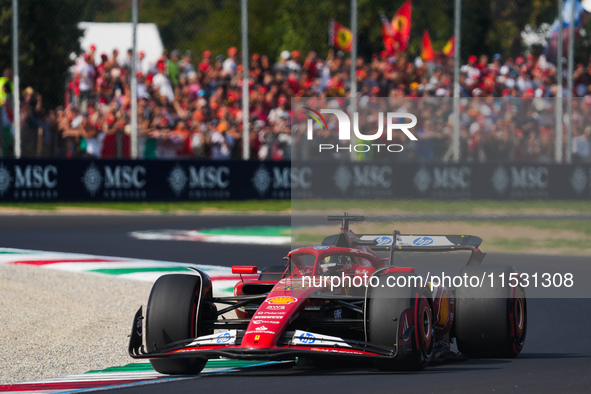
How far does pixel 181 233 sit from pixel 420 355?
408 inches

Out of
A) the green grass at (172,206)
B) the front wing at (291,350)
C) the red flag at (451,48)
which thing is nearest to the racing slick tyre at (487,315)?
the front wing at (291,350)

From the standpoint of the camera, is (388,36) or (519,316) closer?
(519,316)

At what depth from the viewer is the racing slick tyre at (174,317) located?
604 cm

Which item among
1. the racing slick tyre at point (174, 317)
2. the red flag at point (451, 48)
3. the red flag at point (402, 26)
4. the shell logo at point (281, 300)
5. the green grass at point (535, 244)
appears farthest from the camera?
the red flag at point (402, 26)

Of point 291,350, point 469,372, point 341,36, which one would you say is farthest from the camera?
point 341,36

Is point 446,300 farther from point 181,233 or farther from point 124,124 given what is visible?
point 124,124

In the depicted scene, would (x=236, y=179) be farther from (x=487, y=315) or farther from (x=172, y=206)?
(x=487, y=315)

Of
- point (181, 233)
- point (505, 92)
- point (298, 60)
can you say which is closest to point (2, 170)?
point (181, 233)

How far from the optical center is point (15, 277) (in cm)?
1060

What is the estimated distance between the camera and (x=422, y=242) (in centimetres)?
687

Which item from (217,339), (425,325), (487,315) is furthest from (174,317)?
(487,315)

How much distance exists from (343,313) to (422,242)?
897 millimetres

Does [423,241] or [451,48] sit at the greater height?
[451,48]

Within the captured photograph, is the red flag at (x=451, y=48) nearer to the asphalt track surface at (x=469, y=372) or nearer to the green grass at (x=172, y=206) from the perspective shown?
the green grass at (x=172, y=206)
